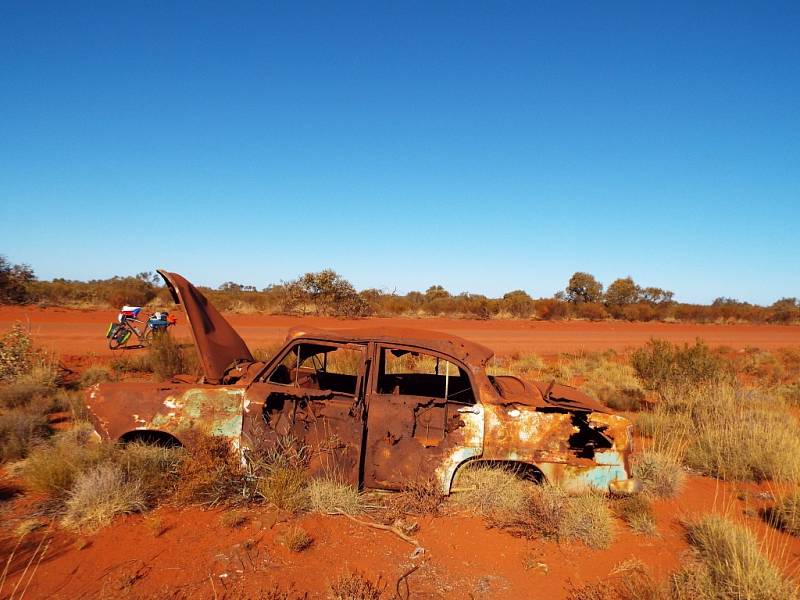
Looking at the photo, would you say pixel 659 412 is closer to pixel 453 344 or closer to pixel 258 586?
pixel 453 344

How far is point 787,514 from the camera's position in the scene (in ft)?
15.2

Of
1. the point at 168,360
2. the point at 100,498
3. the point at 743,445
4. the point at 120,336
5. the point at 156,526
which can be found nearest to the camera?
the point at 156,526

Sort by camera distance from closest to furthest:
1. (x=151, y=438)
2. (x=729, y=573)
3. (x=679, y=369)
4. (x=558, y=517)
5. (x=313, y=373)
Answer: (x=729, y=573), (x=558, y=517), (x=151, y=438), (x=313, y=373), (x=679, y=369)

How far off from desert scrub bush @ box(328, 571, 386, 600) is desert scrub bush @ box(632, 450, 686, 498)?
3.23 m

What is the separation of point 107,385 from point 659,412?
802 centimetres

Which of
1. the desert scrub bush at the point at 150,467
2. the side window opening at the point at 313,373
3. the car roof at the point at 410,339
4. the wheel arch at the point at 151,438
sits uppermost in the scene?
the car roof at the point at 410,339

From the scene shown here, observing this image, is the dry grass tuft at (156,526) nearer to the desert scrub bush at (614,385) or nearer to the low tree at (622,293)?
the desert scrub bush at (614,385)

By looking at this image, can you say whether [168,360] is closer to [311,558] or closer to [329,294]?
[311,558]

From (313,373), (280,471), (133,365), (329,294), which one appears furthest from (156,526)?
(329,294)

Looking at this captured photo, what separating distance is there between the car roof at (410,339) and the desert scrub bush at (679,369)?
22.5 ft

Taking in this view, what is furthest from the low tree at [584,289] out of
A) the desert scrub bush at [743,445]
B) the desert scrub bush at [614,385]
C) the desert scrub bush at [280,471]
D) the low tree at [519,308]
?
the desert scrub bush at [280,471]

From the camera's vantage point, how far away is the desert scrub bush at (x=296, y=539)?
370cm

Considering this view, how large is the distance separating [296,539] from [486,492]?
1756 millimetres

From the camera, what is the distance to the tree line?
2758 centimetres
